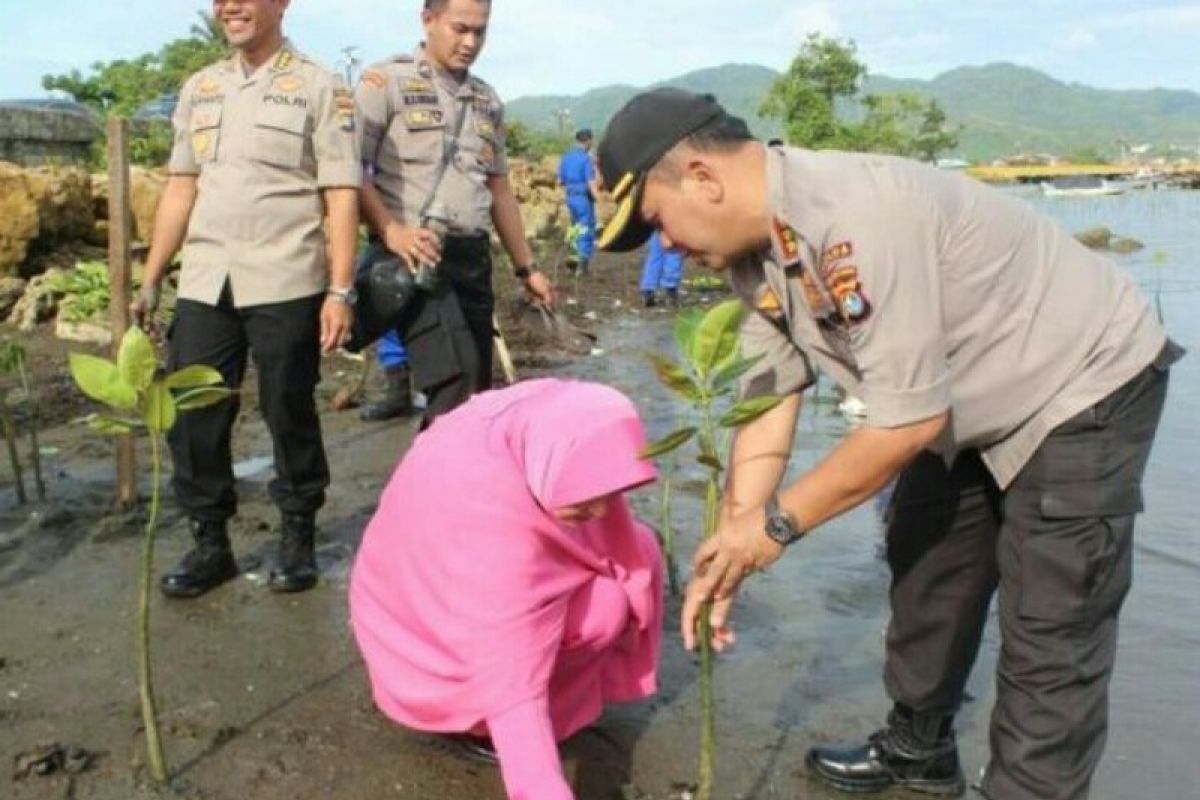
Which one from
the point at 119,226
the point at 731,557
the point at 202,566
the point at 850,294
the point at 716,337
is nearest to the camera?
the point at 850,294

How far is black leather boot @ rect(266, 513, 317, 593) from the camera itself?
A: 4258 millimetres

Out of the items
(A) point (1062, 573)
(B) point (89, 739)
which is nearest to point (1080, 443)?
(A) point (1062, 573)

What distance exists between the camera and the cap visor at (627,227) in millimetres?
2238

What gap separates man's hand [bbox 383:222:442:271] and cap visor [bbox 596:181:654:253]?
6.86 feet

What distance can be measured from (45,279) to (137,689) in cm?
674

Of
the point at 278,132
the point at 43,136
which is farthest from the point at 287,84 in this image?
the point at 43,136

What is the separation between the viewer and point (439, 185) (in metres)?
4.66

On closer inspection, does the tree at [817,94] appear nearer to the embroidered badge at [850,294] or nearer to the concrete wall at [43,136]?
the concrete wall at [43,136]

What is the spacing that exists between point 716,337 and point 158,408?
1.21 metres

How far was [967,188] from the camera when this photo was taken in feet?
7.86

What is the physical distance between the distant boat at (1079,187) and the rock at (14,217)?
209 ft

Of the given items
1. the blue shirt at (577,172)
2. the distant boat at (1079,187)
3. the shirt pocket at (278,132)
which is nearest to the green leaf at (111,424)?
the shirt pocket at (278,132)

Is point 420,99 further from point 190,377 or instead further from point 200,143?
point 190,377

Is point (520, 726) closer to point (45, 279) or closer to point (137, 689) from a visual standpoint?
point (137, 689)
